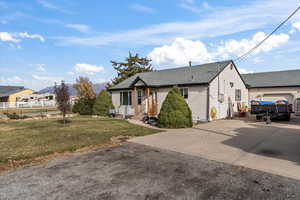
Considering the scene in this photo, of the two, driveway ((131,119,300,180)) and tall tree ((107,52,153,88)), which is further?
tall tree ((107,52,153,88))

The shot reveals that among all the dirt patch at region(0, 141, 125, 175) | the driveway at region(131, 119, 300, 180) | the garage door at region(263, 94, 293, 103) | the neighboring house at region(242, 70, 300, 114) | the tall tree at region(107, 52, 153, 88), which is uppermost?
the tall tree at region(107, 52, 153, 88)

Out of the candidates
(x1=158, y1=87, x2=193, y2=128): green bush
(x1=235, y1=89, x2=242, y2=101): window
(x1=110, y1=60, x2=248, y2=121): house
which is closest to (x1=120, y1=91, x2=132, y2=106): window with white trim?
(x1=110, y1=60, x2=248, y2=121): house

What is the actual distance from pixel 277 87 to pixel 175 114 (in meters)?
15.1

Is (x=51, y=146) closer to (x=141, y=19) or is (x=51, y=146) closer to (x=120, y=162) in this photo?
(x=120, y=162)

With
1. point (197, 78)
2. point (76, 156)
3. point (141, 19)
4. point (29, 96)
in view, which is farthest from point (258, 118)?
point (29, 96)

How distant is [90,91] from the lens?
27500 millimetres

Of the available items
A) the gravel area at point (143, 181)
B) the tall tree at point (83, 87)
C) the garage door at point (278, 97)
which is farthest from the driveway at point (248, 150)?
the tall tree at point (83, 87)

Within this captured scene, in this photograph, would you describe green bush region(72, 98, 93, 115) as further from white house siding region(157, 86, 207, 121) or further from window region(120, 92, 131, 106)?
white house siding region(157, 86, 207, 121)

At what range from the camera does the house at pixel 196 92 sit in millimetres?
13500

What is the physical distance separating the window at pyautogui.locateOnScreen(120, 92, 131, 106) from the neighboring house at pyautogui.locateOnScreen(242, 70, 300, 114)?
14.5 meters

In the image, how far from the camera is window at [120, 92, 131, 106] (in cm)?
1767

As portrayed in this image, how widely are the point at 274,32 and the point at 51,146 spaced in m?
12.7

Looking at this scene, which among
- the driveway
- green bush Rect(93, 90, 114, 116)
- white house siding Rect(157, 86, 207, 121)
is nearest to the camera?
the driveway

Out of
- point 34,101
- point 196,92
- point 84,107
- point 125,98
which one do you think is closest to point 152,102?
point 125,98
